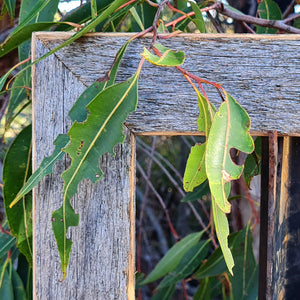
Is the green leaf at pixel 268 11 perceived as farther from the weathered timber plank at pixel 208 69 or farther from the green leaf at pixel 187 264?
the green leaf at pixel 187 264

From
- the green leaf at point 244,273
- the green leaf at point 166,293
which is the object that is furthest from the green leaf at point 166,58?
the green leaf at point 166,293

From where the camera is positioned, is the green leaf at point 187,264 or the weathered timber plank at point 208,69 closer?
the weathered timber plank at point 208,69

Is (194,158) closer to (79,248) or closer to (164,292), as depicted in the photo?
(79,248)

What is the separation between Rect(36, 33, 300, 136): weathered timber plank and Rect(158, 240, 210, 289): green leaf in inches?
24.1

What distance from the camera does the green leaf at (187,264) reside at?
3.34ft

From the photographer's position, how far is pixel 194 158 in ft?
1.46

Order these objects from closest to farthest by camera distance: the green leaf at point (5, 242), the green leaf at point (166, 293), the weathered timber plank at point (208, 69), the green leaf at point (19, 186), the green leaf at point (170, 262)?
the weathered timber plank at point (208, 69), the green leaf at point (19, 186), the green leaf at point (5, 242), the green leaf at point (170, 262), the green leaf at point (166, 293)

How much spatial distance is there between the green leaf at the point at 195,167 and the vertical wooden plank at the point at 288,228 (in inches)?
5.3

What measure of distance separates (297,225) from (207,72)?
24 centimetres

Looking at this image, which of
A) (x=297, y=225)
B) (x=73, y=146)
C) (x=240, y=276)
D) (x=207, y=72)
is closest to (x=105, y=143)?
(x=73, y=146)

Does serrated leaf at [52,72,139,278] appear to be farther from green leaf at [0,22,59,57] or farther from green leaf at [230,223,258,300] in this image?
green leaf at [230,223,258,300]

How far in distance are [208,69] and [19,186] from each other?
1.10 ft

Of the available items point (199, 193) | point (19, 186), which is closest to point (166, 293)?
point (199, 193)

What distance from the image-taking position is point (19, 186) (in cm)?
63
